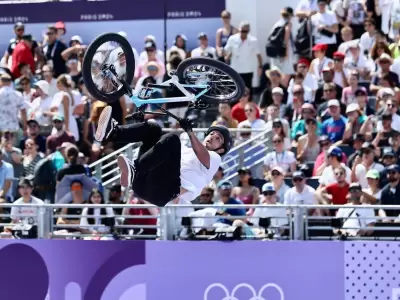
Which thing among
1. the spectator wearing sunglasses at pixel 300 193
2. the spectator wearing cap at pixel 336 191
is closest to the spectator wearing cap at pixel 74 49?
the spectator wearing sunglasses at pixel 300 193

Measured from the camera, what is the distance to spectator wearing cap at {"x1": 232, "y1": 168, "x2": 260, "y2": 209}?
1659cm

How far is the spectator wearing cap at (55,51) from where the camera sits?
2095cm

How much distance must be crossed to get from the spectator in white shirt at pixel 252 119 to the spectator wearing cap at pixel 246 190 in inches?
62.7

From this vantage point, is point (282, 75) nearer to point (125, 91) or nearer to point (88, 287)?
point (88, 287)

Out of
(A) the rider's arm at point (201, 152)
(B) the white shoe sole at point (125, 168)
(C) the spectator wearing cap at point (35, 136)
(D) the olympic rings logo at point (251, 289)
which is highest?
(C) the spectator wearing cap at point (35, 136)

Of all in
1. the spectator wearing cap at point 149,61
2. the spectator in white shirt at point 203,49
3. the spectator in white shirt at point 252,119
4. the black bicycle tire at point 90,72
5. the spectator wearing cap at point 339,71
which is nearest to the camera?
the black bicycle tire at point 90,72

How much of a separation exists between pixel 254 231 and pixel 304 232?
3.16 feet

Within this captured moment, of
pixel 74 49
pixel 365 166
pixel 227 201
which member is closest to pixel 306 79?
pixel 365 166

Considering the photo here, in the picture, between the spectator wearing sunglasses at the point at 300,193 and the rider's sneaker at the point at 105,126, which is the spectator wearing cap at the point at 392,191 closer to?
the spectator wearing sunglasses at the point at 300,193

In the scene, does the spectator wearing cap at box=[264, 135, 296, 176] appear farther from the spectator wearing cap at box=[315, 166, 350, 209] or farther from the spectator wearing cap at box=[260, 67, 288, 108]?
the spectator wearing cap at box=[260, 67, 288, 108]

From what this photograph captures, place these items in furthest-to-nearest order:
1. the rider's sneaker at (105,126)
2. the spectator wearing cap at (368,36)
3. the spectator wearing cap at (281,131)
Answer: the spectator wearing cap at (368,36)
the spectator wearing cap at (281,131)
the rider's sneaker at (105,126)

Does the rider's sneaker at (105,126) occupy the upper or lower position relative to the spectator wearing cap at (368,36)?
lower

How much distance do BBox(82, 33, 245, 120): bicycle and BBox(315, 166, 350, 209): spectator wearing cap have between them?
428 centimetres

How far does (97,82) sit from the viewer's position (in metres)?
12.0
